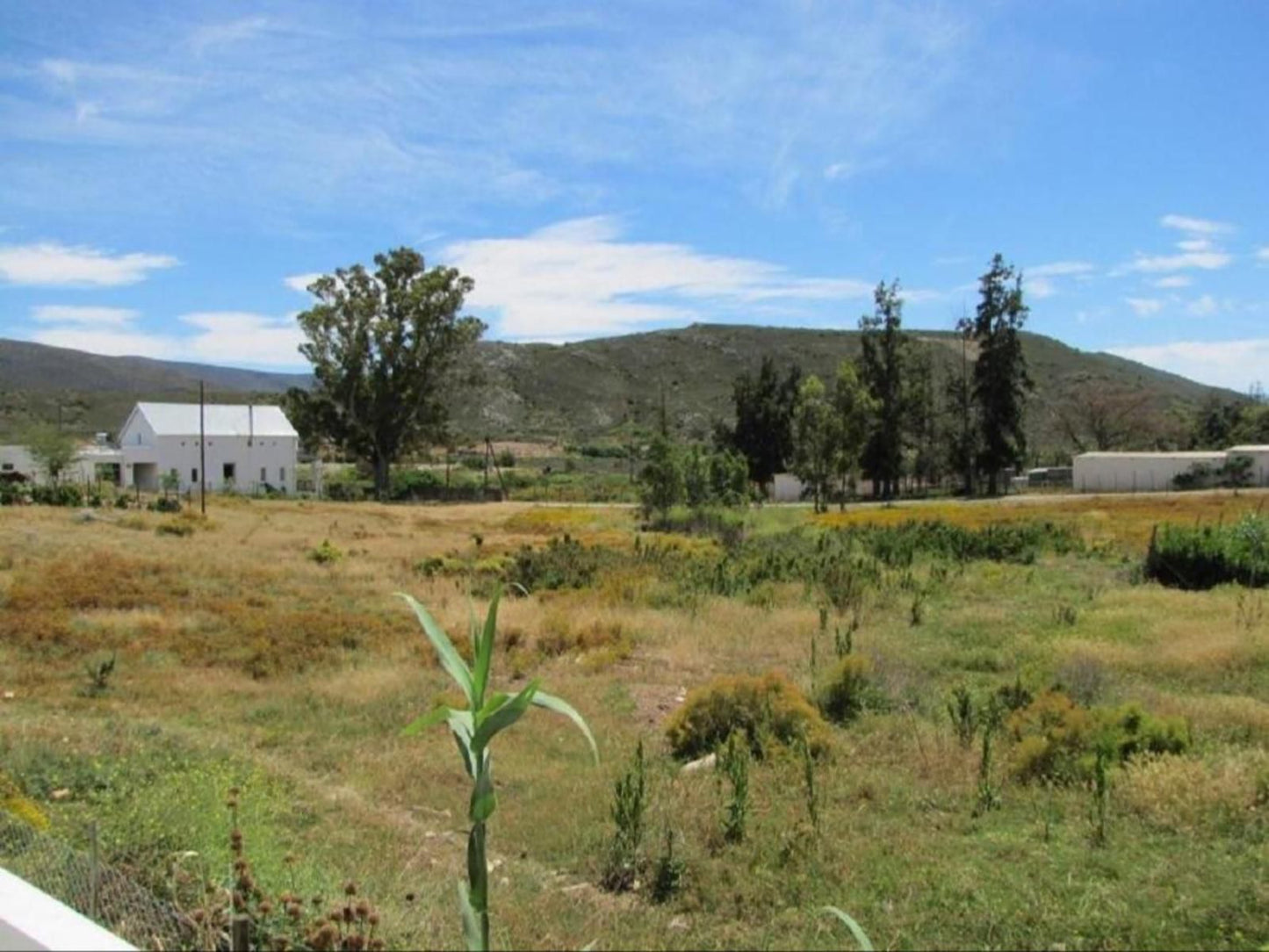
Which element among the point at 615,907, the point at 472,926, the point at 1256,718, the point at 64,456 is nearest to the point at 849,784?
the point at 615,907

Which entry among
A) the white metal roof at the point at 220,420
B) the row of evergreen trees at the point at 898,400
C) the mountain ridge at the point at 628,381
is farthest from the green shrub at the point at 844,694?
the mountain ridge at the point at 628,381

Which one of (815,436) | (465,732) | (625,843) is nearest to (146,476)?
(815,436)

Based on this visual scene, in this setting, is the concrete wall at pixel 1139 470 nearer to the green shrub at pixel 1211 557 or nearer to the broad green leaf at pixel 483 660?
the green shrub at pixel 1211 557

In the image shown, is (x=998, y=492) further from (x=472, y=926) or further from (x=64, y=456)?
(x=472, y=926)

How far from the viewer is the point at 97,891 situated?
445 cm

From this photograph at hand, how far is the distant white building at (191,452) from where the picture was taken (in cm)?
6203

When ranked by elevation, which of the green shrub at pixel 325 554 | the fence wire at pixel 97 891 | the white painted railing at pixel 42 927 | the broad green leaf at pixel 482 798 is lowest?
the green shrub at pixel 325 554

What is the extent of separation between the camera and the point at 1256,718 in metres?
9.62

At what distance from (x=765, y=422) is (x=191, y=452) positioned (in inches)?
1393

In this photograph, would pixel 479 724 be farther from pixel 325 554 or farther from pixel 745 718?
pixel 325 554

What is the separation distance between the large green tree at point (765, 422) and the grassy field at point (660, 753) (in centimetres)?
4050

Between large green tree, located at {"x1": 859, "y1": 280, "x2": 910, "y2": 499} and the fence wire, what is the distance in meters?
58.2

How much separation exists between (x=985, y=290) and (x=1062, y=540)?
126ft

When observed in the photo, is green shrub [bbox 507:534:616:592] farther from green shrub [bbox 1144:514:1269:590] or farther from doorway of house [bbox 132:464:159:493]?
doorway of house [bbox 132:464:159:493]
